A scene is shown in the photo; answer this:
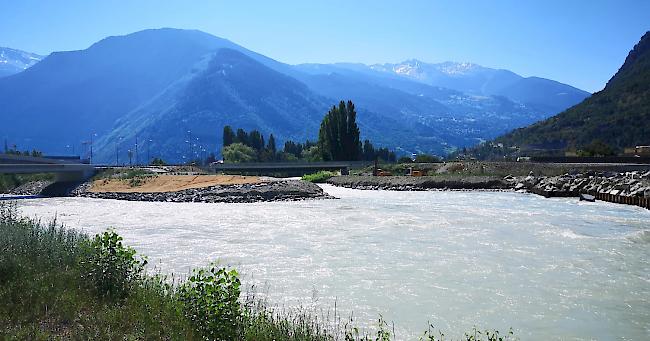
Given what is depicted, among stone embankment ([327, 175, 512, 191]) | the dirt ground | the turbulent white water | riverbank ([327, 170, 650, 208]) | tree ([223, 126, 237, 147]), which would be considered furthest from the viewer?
tree ([223, 126, 237, 147])

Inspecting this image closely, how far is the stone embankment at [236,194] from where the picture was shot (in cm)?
4711

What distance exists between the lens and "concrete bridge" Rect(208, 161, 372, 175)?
87562 millimetres

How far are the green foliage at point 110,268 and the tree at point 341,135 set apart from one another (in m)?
87.5

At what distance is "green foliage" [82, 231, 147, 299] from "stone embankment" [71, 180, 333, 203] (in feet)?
115

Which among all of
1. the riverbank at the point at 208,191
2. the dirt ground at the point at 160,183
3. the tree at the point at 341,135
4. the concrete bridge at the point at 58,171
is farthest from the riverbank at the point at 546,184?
the concrete bridge at the point at 58,171

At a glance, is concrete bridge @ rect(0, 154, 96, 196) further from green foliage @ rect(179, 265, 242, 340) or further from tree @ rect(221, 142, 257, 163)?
green foliage @ rect(179, 265, 242, 340)

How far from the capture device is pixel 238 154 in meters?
110

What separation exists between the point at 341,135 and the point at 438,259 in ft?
262

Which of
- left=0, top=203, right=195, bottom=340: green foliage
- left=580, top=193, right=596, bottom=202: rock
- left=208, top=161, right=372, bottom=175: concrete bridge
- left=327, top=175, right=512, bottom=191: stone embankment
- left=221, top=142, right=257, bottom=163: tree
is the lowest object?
left=580, top=193, right=596, bottom=202: rock

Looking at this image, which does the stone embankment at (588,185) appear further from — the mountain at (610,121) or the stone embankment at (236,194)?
the mountain at (610,121)

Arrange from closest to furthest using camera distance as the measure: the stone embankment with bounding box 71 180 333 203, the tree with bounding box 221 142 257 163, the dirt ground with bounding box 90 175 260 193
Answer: the stone embankment with bounding box 71 180 333 203
the dirt ground with bounding box 90 175 260 193
the tree with bounding box 221 142 257 163

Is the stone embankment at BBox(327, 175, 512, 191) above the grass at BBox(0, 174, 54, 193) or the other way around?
the other way around

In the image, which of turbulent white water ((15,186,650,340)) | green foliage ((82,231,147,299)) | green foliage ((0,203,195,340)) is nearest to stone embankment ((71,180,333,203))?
turbulent white water ((15,186,650,340))

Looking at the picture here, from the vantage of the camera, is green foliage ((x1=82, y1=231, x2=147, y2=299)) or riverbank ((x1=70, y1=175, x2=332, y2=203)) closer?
green foliage ((x1=82, y1=231, x2=147, y2=299))
